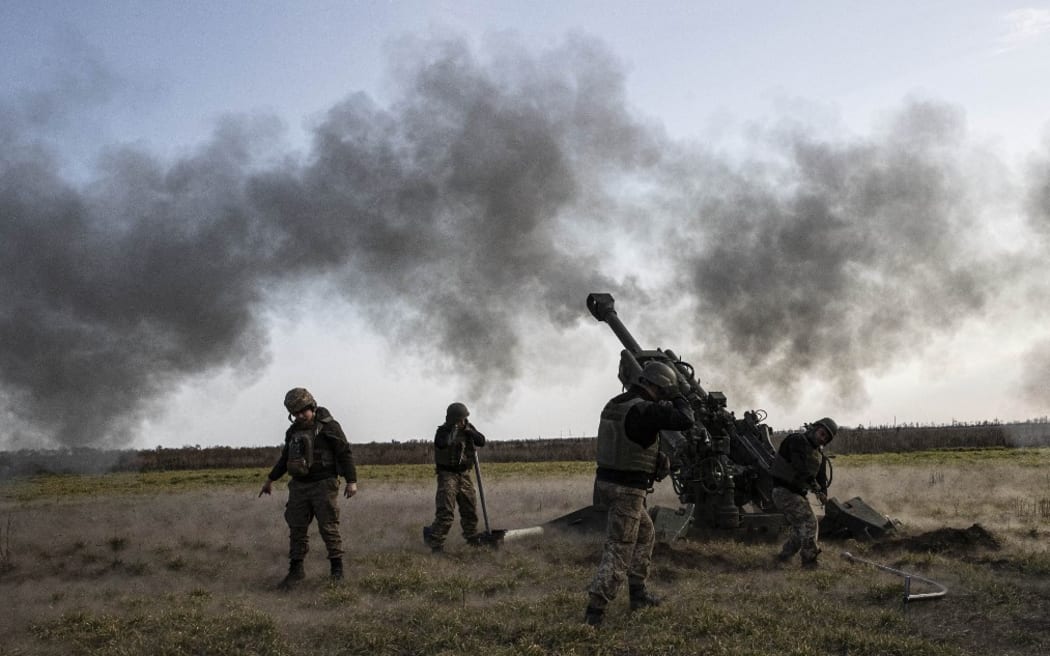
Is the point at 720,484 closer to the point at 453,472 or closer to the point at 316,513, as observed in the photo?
the point at 453,472

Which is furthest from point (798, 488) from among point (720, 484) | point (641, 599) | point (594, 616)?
point (594, 616)

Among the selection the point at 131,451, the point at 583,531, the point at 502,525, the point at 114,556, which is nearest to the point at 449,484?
the point at 583,531

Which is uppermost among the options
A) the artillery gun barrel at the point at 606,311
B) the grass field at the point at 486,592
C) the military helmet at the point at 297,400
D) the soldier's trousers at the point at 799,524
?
the artillery gun barrel at the point at 606,311

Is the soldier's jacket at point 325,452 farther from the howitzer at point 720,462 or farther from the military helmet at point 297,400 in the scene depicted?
the howitzer at point 720,462

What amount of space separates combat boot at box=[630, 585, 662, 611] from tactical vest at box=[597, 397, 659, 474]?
1220 millimetres

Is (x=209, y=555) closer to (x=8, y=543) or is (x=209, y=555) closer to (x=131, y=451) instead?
(x=8, y=543)

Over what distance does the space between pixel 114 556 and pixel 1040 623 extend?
1173 cm

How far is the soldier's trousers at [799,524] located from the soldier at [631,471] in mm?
3447

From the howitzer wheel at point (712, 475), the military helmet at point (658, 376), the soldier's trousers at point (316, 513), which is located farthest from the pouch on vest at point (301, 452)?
the howitzer wheel at point (712, 475)

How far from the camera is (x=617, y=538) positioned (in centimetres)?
829

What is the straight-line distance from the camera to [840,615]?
8422 mm

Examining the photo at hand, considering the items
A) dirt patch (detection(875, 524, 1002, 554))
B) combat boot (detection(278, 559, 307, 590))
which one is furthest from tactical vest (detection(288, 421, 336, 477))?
dirt patch (detection(875, 524, 1002, 554))

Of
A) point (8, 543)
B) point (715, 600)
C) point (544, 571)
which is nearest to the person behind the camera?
point (715, 600)

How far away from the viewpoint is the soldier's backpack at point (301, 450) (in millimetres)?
10836
